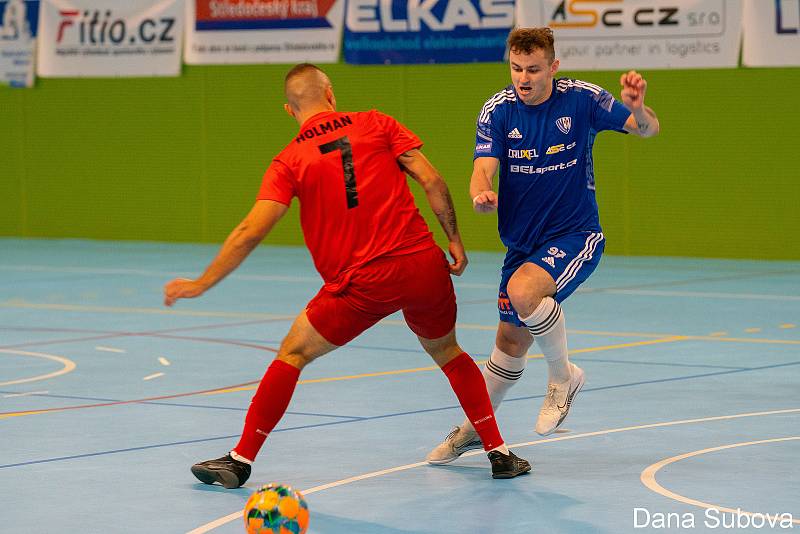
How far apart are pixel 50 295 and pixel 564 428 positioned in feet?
32.9

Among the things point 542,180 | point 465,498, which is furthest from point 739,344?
point 465,498

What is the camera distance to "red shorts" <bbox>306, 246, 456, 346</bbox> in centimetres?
783

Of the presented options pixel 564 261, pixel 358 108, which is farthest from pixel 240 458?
pixel 358 108

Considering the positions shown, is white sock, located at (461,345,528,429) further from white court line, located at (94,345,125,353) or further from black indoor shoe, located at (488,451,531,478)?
white court line, located at (94,345,125,353)

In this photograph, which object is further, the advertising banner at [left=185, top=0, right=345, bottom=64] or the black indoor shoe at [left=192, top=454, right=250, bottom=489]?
the advertising banner at [left=185, top=0, right=345, bottom=64]

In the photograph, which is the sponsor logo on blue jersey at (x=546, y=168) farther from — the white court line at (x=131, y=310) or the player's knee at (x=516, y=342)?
the white court line at (x=131, y=310)

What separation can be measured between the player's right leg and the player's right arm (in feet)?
3.38

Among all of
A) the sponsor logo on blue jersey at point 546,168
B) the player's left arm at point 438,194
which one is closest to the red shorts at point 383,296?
the player's left arm at point 438,194

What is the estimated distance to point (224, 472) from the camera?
7.81 metres

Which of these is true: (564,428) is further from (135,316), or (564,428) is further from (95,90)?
(95,90)

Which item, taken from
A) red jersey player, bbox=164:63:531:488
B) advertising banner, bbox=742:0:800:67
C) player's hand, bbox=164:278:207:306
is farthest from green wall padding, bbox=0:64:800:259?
player's hand, bbox=164:278:207:306

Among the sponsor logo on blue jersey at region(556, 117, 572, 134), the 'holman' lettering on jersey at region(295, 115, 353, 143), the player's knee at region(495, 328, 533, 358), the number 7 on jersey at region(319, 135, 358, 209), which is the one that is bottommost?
the player's knee at region(495, 328, 533, 358)

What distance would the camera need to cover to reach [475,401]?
8156 mm

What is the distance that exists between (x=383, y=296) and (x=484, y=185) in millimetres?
824
